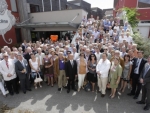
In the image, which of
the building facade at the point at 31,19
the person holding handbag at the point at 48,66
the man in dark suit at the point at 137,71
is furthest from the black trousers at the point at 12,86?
the building facade at the point at 31,19

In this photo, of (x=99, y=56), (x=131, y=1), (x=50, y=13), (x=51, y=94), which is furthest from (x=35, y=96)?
(x=131, y=1)

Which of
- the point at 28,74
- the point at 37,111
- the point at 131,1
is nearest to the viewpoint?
the point at 37,111

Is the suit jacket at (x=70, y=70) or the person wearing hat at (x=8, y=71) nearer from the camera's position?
the person wearing hat at (x=8, y=71)

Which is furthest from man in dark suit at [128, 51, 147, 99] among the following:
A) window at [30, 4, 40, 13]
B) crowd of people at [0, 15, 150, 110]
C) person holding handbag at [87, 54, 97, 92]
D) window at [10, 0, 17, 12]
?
window at [30, 4, 40, 13]

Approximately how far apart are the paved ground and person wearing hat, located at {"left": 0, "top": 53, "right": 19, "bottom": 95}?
567 millimetres

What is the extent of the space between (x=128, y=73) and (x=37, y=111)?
3.72 metres

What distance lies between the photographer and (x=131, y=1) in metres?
14.1

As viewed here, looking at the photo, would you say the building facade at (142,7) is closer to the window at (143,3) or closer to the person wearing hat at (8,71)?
the window at (143,3)

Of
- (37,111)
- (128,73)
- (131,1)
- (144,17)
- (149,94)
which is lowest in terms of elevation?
(37,111)

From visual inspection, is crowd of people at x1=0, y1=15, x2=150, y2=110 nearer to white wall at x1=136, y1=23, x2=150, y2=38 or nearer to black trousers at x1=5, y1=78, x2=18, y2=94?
black trousers at x1=5, y1=78, x2=18, y2=94

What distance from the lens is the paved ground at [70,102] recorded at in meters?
4.23

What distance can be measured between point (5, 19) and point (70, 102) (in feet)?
35.0

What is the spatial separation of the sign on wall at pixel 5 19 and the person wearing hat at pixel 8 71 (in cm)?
796

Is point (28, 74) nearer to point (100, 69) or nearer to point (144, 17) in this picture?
point (100, 69)
